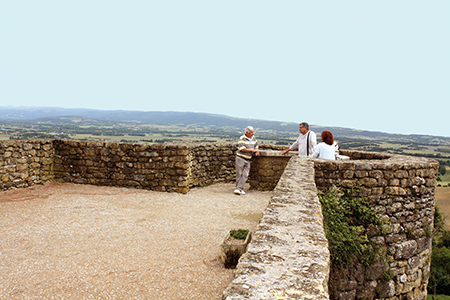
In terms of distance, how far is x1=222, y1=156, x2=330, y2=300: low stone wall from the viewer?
1.71m

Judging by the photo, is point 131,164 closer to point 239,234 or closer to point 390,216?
point 239,234

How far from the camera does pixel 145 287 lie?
378cm

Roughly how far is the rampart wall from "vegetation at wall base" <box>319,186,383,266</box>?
0.16 meters

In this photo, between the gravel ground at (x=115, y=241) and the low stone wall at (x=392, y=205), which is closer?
the gravel ground at (x=115, y=241)

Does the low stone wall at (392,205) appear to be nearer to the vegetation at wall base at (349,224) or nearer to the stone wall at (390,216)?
the stone wall at (390,216)

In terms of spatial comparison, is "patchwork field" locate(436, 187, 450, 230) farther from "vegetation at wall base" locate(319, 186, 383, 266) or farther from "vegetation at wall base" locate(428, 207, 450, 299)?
"vegetation at wall base" locate(319, 186, 383, 266)

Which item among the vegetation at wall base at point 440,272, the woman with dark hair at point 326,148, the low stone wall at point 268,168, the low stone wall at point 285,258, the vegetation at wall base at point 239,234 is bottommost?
the vegetation at wall base at point 440,272

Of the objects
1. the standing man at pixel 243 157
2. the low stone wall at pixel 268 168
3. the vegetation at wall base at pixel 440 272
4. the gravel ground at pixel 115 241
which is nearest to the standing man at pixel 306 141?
the low stone wall at pixel 268 168

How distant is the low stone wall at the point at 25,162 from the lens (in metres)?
7.89

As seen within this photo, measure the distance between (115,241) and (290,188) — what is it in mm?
3093

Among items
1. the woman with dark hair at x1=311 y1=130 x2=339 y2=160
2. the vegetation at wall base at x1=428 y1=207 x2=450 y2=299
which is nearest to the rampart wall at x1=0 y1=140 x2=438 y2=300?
the woman with dark hair at x1=311 y1=130 x2=339 y2=160

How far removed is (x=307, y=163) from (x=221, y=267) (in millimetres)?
2863

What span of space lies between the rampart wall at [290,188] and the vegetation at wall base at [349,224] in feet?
0.52

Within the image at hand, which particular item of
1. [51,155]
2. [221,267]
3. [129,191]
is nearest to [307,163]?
[221,267]
